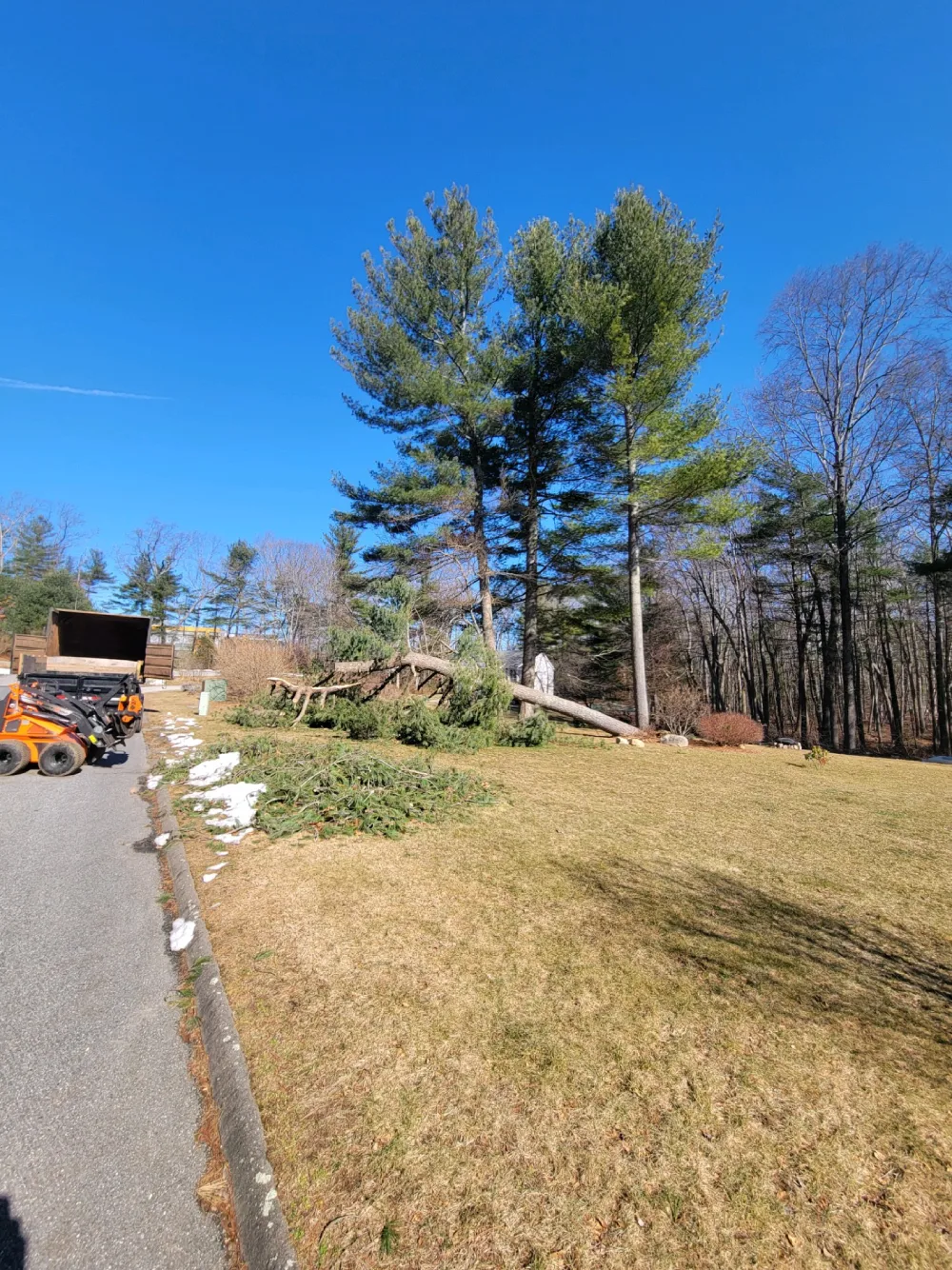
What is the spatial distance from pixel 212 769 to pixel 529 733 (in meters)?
6.62

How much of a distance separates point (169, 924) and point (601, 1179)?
3.07 metres

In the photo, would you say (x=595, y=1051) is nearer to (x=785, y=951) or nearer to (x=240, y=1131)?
(x=240, y=1131)

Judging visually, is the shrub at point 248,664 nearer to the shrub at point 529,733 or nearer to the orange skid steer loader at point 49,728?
the shrub at point 529,733

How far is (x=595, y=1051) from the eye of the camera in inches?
93.2

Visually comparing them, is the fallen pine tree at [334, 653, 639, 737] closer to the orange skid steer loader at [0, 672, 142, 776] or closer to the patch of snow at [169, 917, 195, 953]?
the orange skid steer loader at [0, 672, 142, 776]

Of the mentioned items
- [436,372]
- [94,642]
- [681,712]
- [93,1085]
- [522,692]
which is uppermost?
[436,372]

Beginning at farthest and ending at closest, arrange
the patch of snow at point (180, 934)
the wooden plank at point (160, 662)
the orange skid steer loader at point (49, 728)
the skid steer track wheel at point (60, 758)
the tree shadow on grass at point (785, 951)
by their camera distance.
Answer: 1. the wooden plank at point (160, 662)
2. the skid steer track wheel at point (60, 758)
3. the orange skid steer loader at point (49, 728)
4. the patch of snow at point (180, 934)
5. the tree shadow on grass at point (785, 951)

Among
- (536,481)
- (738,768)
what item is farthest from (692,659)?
(738,768)

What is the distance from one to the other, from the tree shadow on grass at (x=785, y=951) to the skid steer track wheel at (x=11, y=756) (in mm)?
7586

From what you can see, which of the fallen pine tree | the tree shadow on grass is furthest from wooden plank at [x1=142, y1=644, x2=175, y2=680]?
the tree shadow on grass

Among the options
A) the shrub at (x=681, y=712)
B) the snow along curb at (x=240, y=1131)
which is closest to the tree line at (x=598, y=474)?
the shrub at (x=681, y=712)

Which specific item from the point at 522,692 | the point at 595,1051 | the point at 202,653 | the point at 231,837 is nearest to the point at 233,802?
the point at 231,837

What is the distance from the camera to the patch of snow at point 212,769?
727 centimetres

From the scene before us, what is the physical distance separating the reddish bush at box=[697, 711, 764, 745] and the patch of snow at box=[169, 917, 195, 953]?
12955 millimetres
